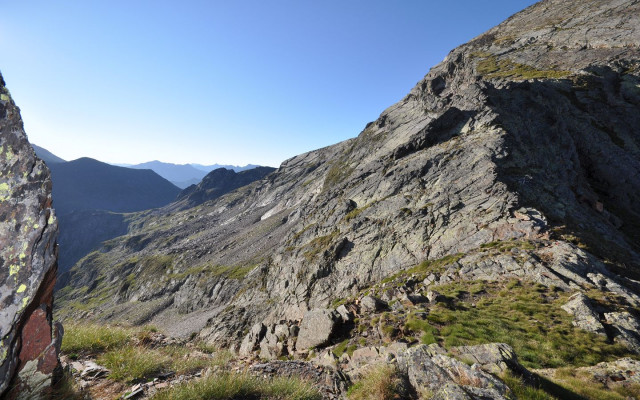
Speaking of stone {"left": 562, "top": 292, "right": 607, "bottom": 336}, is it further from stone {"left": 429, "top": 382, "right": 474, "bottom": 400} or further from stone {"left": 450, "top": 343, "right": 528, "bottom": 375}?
stone {"left": 429, "top": 382, "right": 474, "bottom": 400}

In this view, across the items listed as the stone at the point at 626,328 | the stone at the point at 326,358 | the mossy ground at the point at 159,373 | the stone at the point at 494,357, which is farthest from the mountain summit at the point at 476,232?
the mossy ground at the point at 159,373

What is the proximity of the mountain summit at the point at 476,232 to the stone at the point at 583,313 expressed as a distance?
12cm

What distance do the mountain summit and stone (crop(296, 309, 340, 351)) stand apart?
11 centimetres

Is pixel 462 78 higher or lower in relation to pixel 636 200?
higher

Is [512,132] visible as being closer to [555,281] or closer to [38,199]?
[555,281]

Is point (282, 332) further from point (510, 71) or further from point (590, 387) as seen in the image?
point (510, 71)

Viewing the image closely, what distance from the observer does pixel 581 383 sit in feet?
34.3

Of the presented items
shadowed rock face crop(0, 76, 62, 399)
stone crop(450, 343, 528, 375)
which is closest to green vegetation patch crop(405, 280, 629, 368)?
stone crop(450, 343, 528, 375)

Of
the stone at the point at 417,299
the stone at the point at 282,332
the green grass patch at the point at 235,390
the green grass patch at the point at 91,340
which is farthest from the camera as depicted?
the stone at the point at 282,332

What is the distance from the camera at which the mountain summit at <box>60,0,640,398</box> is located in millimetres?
19344

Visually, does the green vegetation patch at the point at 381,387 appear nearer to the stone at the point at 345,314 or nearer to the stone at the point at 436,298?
the stone at the point at 345,314

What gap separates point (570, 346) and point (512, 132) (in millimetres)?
47220

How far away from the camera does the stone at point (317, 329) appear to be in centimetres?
1989

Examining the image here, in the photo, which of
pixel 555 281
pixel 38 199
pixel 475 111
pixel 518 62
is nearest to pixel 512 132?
pixel 475 111
